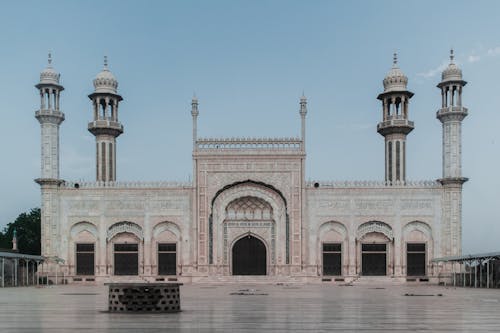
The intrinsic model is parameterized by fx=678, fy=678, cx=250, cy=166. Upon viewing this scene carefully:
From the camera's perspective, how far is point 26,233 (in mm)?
53750

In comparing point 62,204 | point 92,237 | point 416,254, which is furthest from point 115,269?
point 416,254

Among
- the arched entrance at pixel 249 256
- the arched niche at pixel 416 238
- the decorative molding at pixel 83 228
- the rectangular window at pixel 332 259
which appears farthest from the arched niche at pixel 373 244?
the decorative molding at pixel 83 228

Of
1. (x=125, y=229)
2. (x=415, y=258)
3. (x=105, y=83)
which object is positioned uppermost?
(x=105, y=83)

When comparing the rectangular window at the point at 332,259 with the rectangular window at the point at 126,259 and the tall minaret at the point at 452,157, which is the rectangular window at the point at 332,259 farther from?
the rectangular window at the point at 126,259

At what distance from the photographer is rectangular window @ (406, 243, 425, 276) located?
38.8 m

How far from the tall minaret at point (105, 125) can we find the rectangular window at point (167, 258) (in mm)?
5977

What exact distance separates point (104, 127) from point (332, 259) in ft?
52.7

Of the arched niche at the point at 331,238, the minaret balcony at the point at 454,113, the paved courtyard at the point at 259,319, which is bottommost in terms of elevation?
the arched niche at the point at 331,238

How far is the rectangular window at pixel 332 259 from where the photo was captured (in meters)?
39.0

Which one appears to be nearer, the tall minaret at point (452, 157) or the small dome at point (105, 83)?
the tall minaret at point (452, 157)

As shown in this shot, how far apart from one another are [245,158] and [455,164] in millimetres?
12068

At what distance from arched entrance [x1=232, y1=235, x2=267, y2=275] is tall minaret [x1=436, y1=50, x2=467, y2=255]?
10.4 metres

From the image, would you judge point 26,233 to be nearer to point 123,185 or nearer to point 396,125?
A: point 123,185

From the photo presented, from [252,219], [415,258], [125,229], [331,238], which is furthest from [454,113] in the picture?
[125,229]
